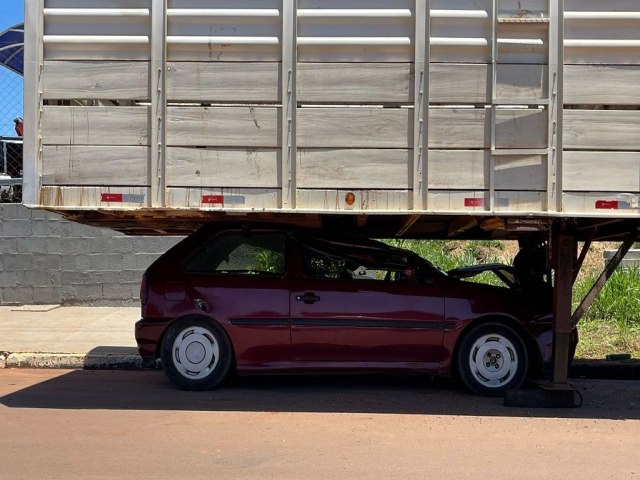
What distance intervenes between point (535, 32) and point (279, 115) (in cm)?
222

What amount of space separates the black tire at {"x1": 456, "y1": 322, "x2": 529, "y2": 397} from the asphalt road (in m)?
0.20

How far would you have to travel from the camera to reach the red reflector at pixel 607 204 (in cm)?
662

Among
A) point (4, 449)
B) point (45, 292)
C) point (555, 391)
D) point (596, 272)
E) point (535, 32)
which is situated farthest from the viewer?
point (596, 272)

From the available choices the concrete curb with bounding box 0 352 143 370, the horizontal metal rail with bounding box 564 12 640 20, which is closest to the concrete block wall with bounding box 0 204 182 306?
the concrete curb with bounding box 0 352 143 370

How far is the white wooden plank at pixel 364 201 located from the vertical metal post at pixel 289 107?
24 centimetres

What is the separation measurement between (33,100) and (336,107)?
2553mm

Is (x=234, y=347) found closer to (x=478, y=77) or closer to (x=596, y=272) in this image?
(x=478, y=77)

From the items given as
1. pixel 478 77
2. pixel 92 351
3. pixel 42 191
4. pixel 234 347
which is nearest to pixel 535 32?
pixel 478 77

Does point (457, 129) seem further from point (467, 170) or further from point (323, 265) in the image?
point (323, 265)

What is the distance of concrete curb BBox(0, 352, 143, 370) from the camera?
924 centimetres

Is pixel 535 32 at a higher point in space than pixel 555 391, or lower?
higher

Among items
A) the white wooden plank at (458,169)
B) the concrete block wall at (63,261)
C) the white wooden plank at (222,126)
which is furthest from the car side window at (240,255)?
the concrete block wall at (63,261)

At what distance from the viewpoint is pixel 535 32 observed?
669 centimetres

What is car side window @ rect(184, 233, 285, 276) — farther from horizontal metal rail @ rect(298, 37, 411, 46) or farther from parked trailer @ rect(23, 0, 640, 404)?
horizontal metal rail @ rect(298, 37, 411, 46)
